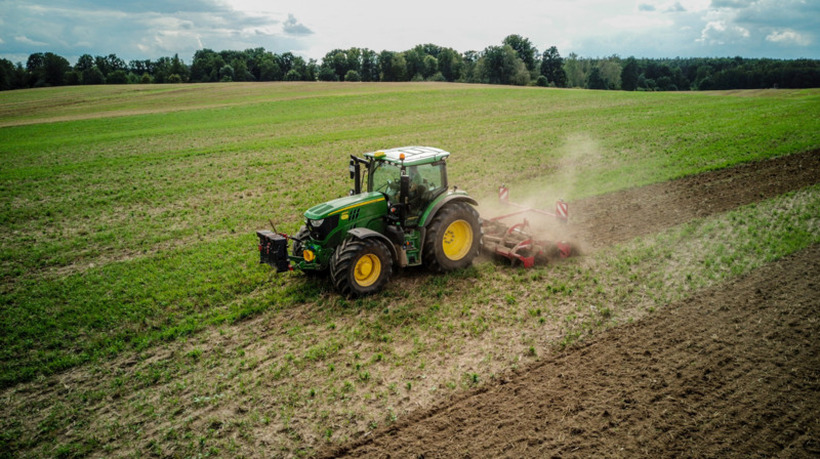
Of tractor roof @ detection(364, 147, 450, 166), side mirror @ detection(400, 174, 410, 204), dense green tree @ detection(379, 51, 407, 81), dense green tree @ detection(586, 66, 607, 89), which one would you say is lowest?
side mirror @ detection(400, 174, 410, 204)

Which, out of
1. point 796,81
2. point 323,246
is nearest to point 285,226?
point 323,246

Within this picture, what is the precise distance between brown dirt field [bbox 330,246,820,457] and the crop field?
384mm

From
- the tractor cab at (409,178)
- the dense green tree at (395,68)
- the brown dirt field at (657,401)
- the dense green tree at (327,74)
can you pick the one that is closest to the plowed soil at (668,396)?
the brown dirt field at (657,401)

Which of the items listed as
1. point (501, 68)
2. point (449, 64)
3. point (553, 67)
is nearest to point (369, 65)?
point (449, 64)

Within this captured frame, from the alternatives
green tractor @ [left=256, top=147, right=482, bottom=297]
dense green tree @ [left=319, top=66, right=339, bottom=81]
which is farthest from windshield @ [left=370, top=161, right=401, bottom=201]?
dense green tree @ [left=319, top=66, right=339, bottom=81]

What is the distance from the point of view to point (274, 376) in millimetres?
7125

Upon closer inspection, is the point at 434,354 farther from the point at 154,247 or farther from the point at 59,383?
the point at 154,247

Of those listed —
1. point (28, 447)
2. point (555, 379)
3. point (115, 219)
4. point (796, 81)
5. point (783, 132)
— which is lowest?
point (28, 447)

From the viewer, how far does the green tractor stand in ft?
29.0

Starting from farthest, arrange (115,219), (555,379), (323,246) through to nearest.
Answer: (115,219) → (323,246) → (555,379)

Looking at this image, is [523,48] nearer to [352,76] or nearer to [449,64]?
[449,64]

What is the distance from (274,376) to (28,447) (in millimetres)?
3121

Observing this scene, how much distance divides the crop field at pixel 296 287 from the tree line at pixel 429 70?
76.2 metres

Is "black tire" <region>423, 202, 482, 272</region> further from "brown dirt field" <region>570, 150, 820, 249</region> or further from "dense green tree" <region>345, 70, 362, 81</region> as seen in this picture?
"dense green tree" <region>345, 70, 362, 81</region>
